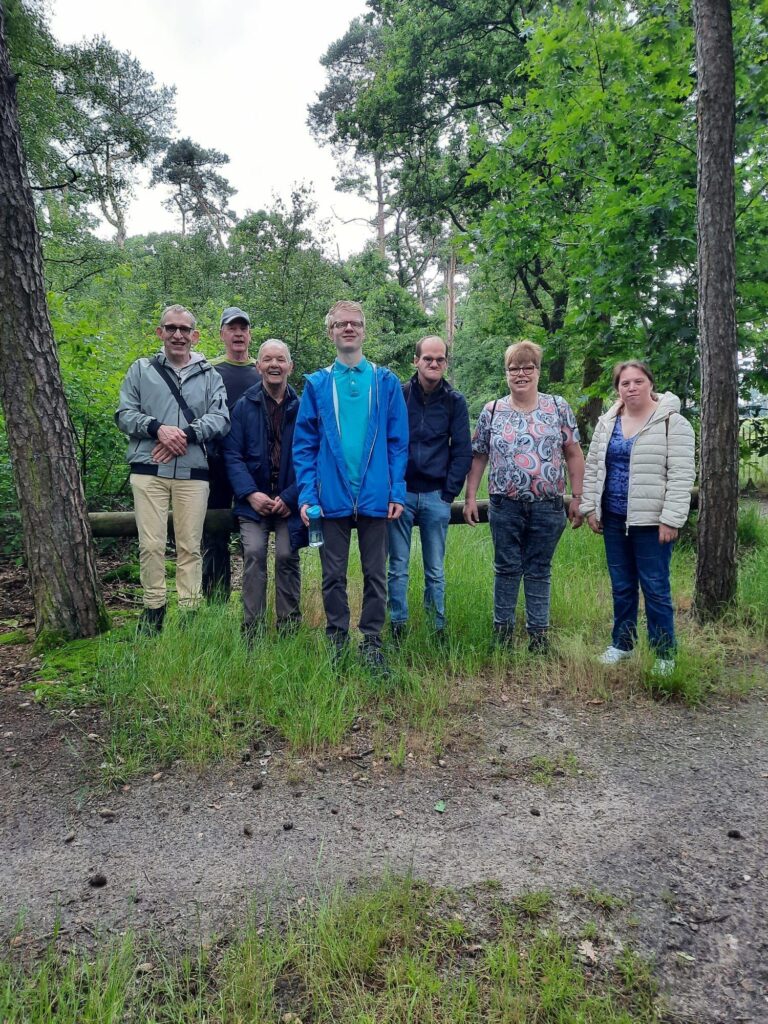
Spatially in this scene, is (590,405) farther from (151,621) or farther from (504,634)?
(151,621)

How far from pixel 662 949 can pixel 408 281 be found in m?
27.4

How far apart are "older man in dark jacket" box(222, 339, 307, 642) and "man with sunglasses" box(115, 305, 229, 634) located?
210 mm

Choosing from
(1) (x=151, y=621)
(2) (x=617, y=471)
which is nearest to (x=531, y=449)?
(2) (x=617, y=471)

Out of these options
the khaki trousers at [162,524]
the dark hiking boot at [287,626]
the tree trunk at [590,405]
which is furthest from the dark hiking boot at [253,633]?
the tree trunk at [590,405]

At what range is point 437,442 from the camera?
429cm

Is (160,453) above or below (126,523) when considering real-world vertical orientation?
above

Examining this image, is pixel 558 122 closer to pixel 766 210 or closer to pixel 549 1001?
pixel 766 210

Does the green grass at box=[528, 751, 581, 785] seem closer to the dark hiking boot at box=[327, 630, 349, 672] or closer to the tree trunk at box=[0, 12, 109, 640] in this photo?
the dark hiking boot at box=[327, 630, 349, 672]

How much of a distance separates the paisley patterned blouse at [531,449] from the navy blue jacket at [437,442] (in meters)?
0.22

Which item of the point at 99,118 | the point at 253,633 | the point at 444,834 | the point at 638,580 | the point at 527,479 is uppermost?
the point at 99,118

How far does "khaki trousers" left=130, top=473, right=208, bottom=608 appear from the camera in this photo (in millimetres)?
4176

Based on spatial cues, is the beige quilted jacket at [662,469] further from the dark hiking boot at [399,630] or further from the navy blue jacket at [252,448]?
the navy blue jacket at [252,448]

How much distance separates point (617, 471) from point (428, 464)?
1216 millimetres

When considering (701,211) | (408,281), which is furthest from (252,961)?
(408,281)
